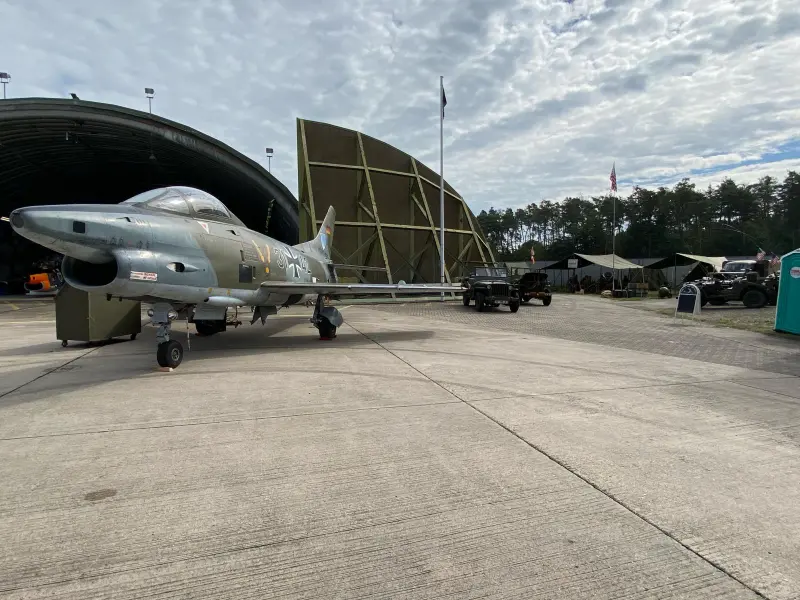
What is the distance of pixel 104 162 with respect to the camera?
3112 centimetres

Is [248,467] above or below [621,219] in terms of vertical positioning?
below

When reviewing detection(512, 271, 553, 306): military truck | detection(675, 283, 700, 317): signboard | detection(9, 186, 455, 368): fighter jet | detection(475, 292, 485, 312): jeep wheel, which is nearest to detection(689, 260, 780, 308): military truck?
detection(675, 283, 700, 317): signboard

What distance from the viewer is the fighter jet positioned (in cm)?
514

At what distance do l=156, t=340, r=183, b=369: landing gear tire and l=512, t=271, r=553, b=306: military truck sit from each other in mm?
16552

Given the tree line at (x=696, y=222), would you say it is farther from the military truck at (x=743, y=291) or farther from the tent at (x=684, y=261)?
the military truck at (x=743, y=291)

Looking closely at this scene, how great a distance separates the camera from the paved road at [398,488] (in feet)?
6.50

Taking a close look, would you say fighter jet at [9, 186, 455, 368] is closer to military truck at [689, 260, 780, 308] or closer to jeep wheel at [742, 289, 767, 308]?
military truck at [689, 260, 780, 308]

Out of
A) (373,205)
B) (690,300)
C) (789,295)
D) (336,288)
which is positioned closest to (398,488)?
(336,288)

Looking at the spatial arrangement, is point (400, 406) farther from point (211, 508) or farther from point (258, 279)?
point (258, 279)

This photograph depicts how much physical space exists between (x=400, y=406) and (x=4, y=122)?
2663 centimetres

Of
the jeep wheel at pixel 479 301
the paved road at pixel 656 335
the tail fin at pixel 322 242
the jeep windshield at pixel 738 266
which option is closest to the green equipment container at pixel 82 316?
the tail fin at pixel 322 242

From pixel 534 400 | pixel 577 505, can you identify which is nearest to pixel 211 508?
pixel 577 505

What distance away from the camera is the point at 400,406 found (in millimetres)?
4723

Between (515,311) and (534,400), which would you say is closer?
(534,400)
